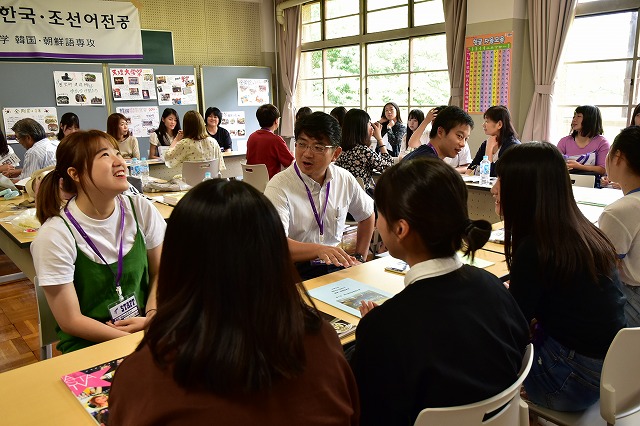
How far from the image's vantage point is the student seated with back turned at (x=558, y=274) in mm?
1528

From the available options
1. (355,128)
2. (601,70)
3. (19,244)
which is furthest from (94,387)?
(601,70)

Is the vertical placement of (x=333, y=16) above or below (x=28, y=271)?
above

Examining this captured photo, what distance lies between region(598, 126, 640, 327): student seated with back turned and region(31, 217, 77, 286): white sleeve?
6.55 feet

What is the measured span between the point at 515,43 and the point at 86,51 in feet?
19.2

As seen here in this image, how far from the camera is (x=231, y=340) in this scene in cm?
79

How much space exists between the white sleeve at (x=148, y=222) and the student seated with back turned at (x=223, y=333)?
45.7 inches

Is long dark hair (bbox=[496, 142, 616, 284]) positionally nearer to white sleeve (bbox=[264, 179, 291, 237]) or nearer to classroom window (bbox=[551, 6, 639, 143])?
white sleeve (bbox=[264, 179, 291, 237])

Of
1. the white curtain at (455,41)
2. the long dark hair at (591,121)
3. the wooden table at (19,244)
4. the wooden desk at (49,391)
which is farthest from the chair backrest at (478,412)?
the white curtain at (455,41)


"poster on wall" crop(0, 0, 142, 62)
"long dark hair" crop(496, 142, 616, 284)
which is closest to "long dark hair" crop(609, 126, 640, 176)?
"long dark hair" crop(496, 142, 616, 284)

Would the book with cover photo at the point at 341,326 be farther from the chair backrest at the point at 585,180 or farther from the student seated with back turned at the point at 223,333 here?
the chair backrest at the point at 585,180

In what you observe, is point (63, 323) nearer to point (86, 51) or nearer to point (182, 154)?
point (182, 154)

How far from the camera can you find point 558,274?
152 centimetres

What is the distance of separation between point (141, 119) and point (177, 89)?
78 cm

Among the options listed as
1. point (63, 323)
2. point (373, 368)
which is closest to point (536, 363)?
point (373, 368)
